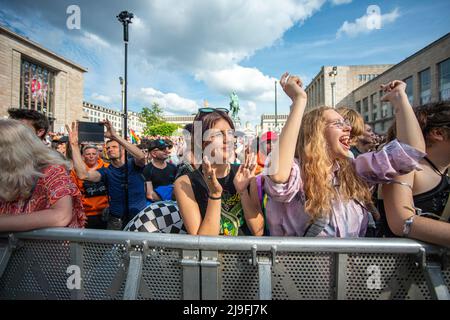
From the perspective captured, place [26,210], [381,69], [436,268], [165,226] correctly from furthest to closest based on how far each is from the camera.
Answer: [381,69]
[165,226]
[26,210]
[436,268]

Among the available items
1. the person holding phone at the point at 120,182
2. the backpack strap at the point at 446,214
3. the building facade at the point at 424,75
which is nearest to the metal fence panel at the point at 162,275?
the backpack strap at the point at 446,214

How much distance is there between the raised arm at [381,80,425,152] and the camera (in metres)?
1.39

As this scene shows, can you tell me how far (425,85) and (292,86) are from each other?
115ft

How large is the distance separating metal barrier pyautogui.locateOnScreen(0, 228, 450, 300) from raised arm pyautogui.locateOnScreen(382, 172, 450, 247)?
5cm

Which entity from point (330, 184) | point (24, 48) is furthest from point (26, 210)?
point (24, 48)

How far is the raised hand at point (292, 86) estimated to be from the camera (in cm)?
147

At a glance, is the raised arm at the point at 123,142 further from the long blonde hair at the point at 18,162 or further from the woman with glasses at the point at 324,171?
the woman with glasses at the point at 324,171

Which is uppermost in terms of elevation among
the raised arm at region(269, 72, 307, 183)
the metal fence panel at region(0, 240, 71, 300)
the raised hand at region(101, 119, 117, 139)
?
the raised hand at region(101, 119, 117, 139)

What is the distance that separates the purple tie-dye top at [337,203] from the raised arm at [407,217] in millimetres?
Result: 70

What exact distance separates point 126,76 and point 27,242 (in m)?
2.92

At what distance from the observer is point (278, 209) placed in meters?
1.59

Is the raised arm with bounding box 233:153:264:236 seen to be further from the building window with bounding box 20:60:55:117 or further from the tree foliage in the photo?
the tree foliage

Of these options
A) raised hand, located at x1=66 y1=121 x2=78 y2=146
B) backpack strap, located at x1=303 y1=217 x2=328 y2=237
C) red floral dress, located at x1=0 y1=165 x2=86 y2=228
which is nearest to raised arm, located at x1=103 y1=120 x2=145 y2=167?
raised hand, located at x1=66 y1=121 x2=78 y2=146

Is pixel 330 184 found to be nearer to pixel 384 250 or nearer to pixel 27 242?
pixel 384 250
